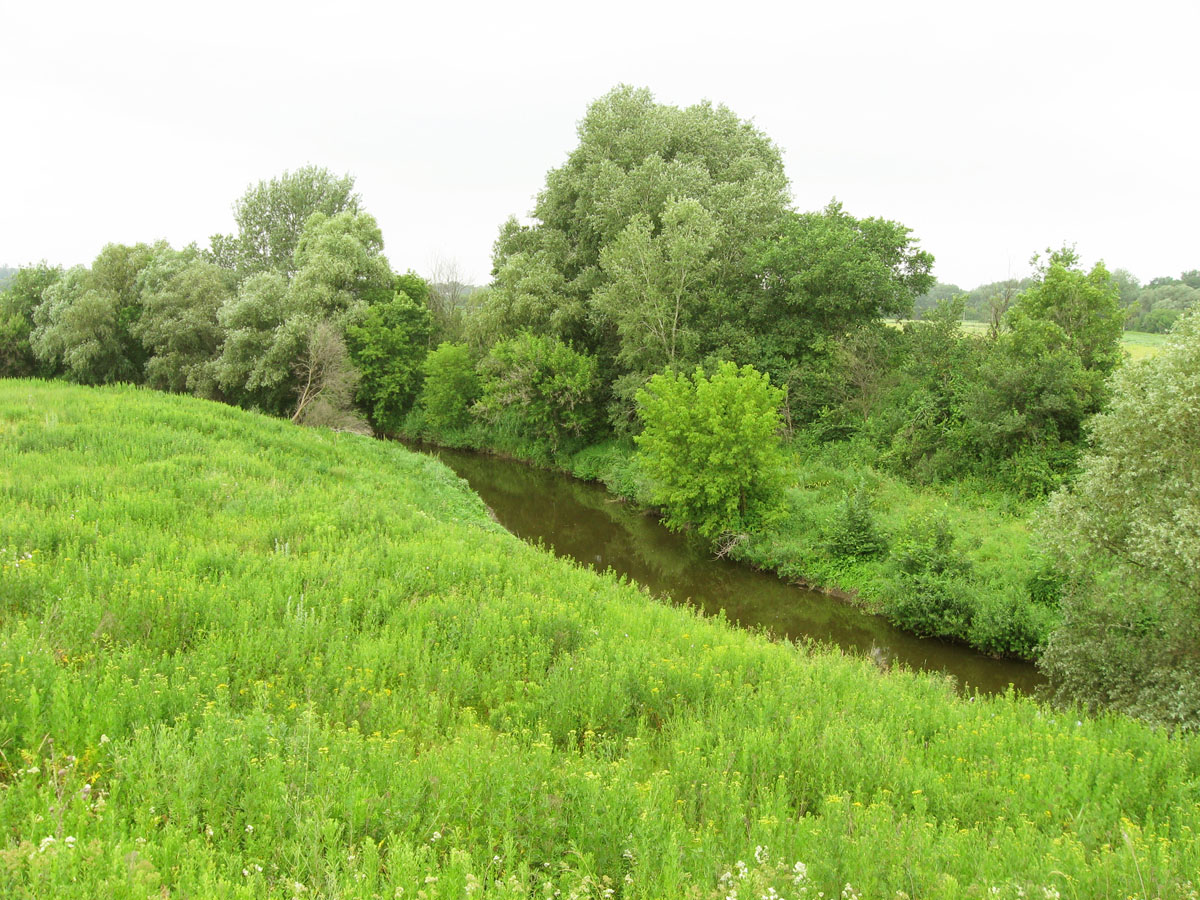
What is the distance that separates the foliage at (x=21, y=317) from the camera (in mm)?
→ 34875

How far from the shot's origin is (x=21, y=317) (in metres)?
35.1

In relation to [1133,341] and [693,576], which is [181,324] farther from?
[1133,341]

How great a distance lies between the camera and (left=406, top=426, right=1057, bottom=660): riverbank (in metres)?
13.9

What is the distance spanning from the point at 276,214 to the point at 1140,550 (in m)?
56.4

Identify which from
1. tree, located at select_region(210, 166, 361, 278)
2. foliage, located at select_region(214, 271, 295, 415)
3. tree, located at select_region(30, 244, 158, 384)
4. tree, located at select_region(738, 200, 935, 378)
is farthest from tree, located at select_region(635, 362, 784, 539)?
tree, located at select_region(210, 166, 361, 278)

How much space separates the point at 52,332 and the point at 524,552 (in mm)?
32562

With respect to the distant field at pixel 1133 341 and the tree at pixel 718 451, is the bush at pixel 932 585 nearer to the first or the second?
the tree at pixel 718 451

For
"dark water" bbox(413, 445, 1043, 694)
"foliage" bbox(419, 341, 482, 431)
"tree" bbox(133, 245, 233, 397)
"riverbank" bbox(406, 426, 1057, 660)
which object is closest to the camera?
"dark water" bbox(413, 445, 1043, 694)

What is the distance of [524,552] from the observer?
1152 centimetres

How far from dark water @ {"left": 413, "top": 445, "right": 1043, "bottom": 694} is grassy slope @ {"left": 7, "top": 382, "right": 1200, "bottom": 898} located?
3.21m

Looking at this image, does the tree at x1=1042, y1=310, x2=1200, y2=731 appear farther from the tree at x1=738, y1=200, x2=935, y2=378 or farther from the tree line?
the tree at x1=738, y1=200, x2=935, y2=378

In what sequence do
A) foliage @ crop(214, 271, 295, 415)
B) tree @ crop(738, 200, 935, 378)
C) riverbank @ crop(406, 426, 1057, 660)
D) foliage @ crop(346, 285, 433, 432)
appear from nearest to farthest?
riverbank @ crop(406, 426, 1057, 660) → tree @ crop(738, 200, 935, 378) → foliage @ crop(214, 271, 295, 415) → foliage @ crop(346, 285, 433, 432)

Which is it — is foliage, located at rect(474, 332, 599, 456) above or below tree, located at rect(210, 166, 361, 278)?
below

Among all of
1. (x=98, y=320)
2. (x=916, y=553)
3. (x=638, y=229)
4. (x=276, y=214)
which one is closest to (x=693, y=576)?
(x=916, y=553)
